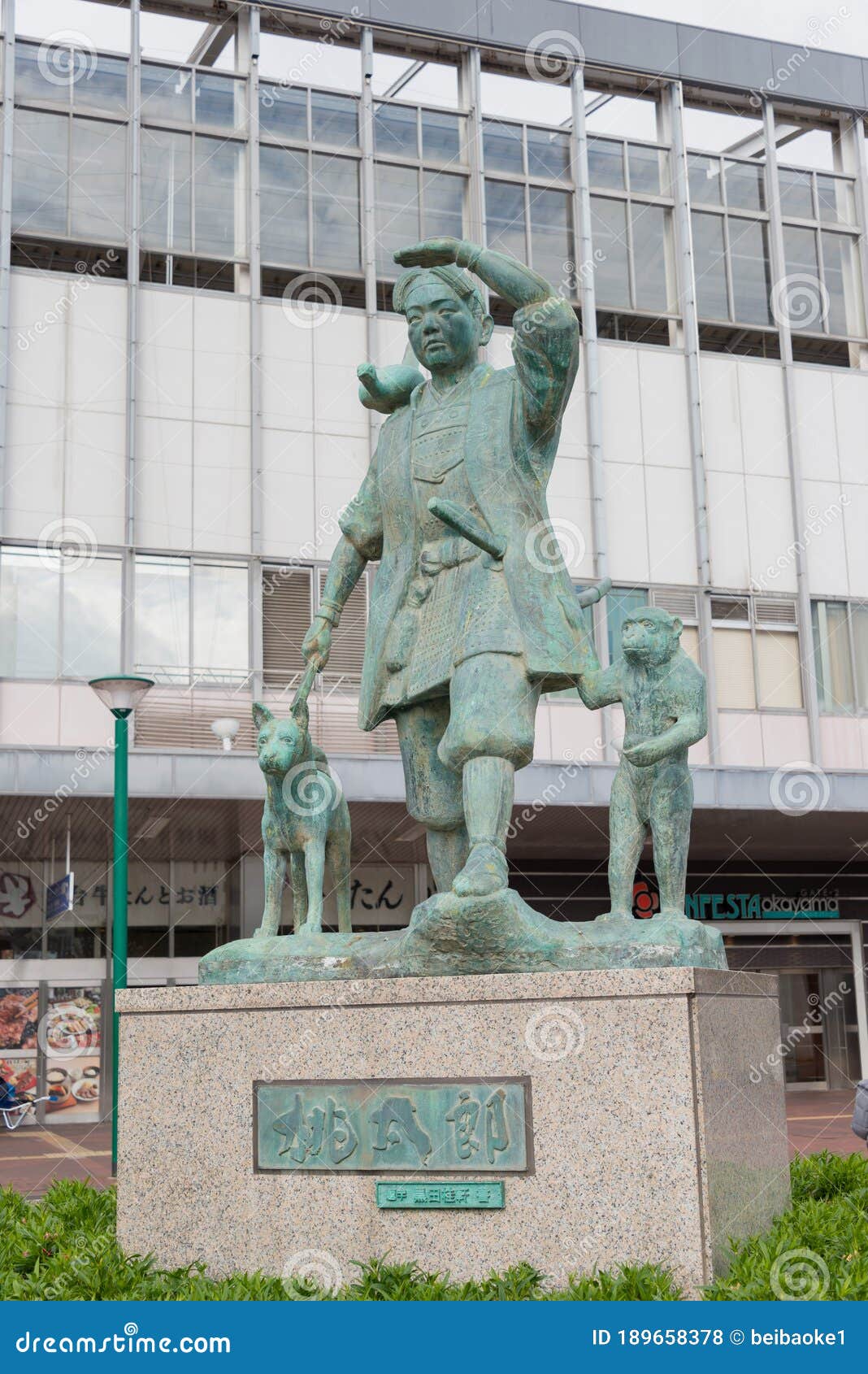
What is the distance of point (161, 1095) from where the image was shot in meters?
5.55

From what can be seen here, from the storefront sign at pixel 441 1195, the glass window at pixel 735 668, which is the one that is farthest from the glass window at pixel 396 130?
the storefront sign at pixel 441 1195

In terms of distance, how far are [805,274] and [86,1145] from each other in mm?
16381

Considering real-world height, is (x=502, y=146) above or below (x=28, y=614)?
above

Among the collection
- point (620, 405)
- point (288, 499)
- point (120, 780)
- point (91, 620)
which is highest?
point (620, 405)

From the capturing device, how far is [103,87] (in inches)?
819

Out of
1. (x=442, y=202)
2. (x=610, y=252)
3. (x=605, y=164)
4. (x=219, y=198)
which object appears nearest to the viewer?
(x=219, y=198)

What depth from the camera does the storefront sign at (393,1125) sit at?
499 cm

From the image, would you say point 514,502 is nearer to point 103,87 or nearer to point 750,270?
point 103,87

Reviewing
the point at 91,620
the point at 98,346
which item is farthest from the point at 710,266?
the point at 91,620

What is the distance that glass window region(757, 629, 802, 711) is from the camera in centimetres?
2238

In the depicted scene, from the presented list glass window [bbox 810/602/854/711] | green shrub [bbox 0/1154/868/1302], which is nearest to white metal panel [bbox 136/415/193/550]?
glass window [bbox 810/602/854/711]

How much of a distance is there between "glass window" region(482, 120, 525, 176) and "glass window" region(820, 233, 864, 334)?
511 cm

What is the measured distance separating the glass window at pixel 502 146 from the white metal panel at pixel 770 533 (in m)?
5.64

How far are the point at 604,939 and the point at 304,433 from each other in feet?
52.6
